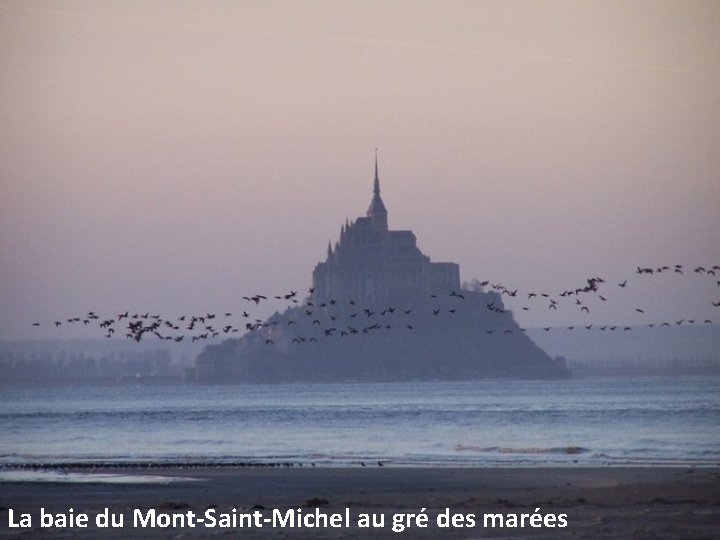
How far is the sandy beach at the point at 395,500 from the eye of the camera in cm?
3064

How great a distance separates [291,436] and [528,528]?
180 feet

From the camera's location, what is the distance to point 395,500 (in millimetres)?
37531

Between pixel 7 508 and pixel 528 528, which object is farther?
pixel 7 508

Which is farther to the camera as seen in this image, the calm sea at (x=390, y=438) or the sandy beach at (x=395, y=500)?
the calm sea at (x=390, y=438)

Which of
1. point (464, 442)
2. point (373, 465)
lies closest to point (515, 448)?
point (464, 442)

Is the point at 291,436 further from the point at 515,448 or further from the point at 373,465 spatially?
the point at 373,465

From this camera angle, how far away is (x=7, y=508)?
1412 inches

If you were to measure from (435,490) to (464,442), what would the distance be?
110ft

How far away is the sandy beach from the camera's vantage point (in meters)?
30.6

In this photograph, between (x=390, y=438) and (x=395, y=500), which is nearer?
(x=395, y=500)

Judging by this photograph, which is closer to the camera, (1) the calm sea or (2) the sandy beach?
(2) the sandy beach

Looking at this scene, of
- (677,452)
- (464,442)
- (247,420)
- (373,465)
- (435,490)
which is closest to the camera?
(435,490)

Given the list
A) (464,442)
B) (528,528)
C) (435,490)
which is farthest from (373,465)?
(528,528)

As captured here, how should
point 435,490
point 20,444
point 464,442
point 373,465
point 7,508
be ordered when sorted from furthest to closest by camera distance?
point 20,444 < point 464,442 < point 373,465 < point 435,490 < point 7,508
